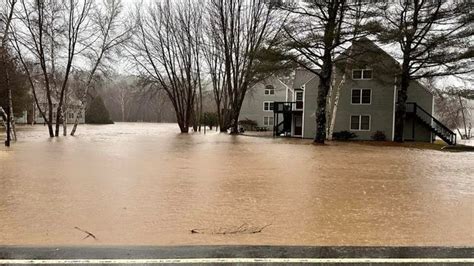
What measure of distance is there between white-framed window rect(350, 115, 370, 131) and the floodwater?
19.3 m

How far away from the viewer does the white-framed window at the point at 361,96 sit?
3503 cm

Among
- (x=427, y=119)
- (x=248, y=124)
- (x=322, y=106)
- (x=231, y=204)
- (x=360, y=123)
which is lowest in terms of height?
(x=231, y=204)

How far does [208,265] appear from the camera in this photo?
A: 197 inches

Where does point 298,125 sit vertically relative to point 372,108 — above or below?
below

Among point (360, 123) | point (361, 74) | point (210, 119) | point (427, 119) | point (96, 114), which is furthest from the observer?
point (96, 114)

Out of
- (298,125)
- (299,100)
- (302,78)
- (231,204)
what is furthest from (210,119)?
(231,204)

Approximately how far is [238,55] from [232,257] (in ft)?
120

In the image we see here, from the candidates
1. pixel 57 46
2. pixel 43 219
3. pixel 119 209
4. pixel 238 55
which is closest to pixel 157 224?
pixel 119 209

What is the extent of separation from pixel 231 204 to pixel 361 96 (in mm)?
28449

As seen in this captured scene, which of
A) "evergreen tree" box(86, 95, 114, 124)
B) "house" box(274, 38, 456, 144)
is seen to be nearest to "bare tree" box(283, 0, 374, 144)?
"house" box(274, 38, 456, 144)

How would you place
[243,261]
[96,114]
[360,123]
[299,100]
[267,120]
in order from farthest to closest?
[96,114], [267,120], [299,100], [360,123], [243,261]

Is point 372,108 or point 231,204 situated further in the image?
point 372,108

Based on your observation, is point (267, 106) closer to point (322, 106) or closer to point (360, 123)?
point (360, 123)

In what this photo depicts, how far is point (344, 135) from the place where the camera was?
34344 millimetres
